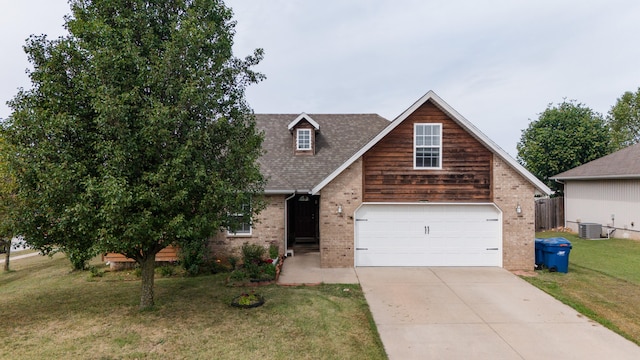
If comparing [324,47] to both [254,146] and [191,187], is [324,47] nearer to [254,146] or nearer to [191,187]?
[254,146]

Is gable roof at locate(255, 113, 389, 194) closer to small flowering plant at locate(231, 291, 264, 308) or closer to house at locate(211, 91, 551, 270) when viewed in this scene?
house at locate(211, 91, 551, 270)

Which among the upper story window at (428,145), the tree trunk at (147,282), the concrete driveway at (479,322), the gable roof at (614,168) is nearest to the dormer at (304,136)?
the upper story window at (428,145)

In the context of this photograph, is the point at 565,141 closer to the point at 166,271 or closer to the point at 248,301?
the point at 248,301

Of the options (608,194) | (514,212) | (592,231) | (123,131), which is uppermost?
(123,131)

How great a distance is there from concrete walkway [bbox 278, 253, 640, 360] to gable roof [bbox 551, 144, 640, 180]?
12.3 m

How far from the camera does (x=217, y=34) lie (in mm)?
7637

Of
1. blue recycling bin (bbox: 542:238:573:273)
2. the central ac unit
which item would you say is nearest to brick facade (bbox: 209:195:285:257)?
blue recycling bin (bbox: 542:238:573:273)

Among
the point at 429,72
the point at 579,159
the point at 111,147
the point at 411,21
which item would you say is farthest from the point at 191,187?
the point at 579,159

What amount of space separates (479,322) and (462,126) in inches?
265

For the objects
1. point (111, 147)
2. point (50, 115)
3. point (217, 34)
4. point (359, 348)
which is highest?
point (217, 34)

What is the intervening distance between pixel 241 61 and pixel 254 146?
2.16 metres

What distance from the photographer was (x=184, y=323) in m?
6.87

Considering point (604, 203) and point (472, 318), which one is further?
point (604, 203)

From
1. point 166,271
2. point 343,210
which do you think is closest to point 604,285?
point 343,210
